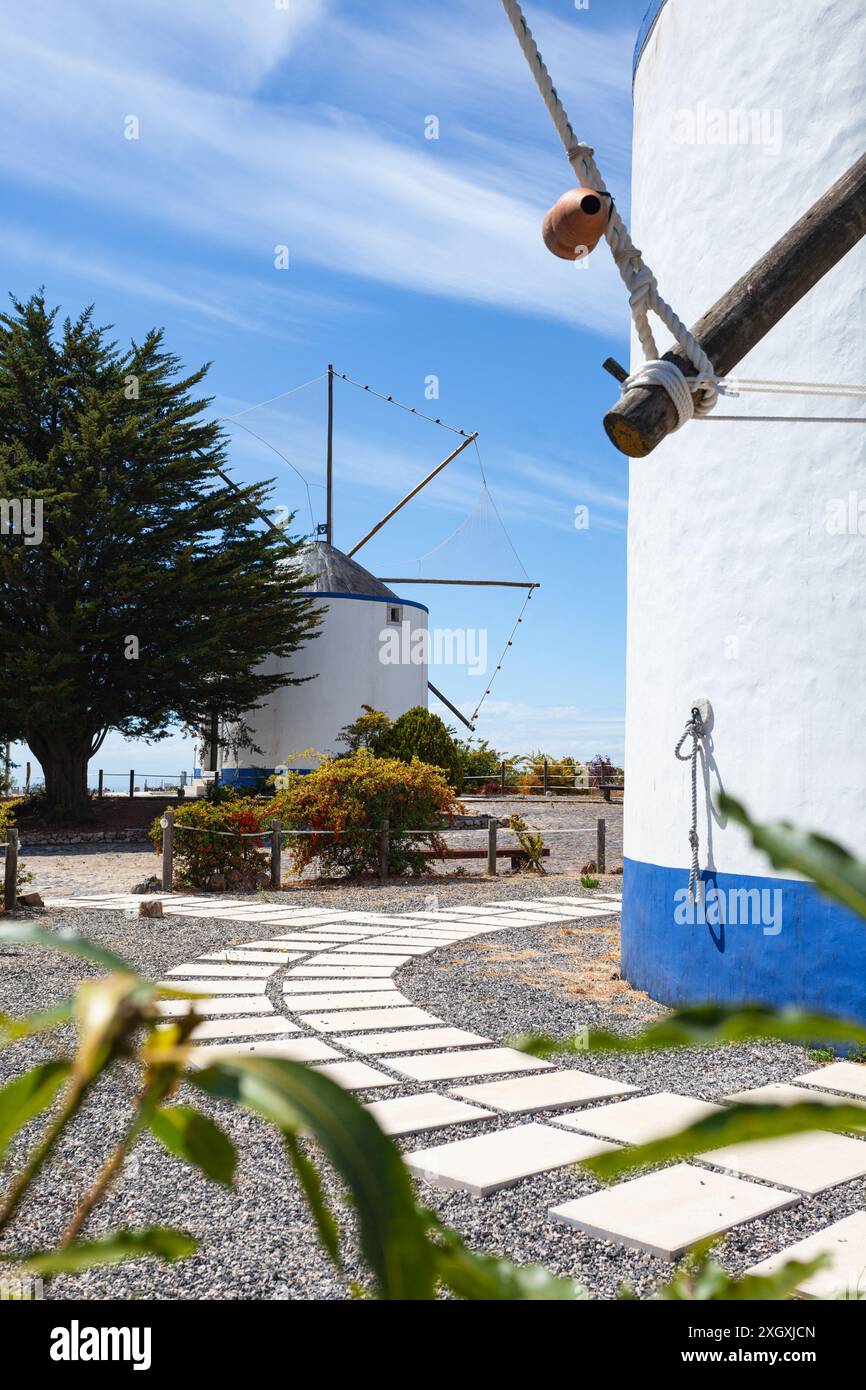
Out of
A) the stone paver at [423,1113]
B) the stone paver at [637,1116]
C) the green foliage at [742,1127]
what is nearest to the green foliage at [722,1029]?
the green foliage at [742,1127]

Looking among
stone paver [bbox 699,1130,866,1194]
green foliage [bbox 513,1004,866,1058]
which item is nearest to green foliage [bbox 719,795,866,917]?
green foliage [bbox 513,1004,866,1058]

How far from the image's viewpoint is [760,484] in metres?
5.14

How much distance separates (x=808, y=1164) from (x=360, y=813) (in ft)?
29.4

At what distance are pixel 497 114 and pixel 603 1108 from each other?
3667 millimetres

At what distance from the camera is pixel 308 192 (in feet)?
27.9

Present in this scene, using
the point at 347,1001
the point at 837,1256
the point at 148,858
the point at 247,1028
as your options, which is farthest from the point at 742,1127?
the point at 148,858

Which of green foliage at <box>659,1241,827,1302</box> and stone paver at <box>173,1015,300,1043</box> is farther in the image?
stone paver at <box>173,1015,300,1043</box>

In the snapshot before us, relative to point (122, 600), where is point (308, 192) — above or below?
above

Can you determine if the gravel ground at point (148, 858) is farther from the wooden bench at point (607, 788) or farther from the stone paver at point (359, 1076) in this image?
the stone paver at point (359, 1076)

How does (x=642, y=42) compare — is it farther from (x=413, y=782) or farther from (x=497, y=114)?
(x=413, y=782)

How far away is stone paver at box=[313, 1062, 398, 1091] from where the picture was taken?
4.12 m

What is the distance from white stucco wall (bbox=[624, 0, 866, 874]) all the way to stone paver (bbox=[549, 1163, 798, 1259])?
2.06 meters

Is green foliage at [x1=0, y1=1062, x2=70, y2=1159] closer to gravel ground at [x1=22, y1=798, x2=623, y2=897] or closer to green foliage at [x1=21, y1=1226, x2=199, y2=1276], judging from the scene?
green foliage at [x1=21, y1=1226, x2=199, y2=1276]
